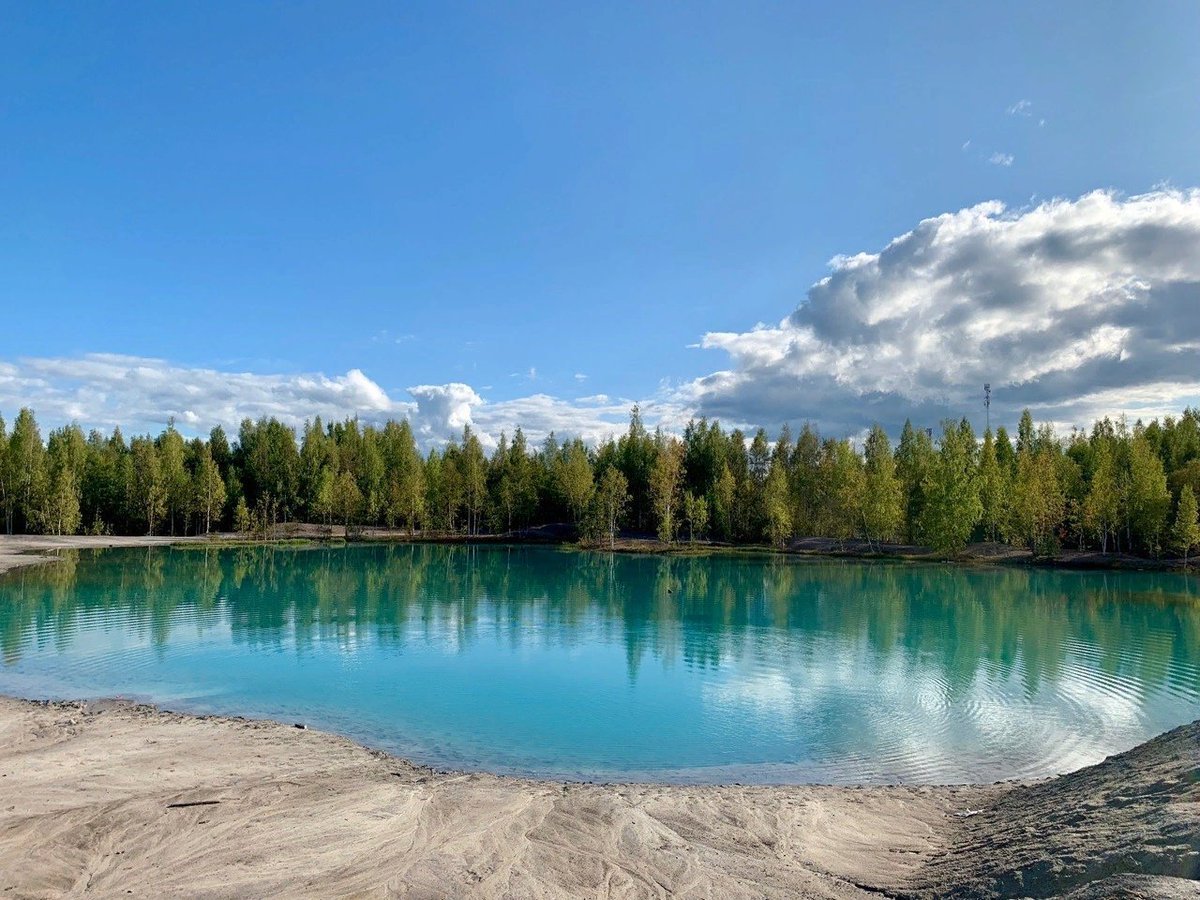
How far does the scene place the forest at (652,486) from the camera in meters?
Answer: 72.4

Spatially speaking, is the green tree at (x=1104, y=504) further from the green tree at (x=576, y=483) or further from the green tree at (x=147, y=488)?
the green tree at (x=147, y=488)

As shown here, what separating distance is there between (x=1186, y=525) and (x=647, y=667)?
190 ft

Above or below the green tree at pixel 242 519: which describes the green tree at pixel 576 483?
above

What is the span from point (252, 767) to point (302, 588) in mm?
33944

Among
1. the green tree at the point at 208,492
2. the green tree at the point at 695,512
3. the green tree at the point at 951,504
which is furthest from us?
the green tree at the point at 208,492

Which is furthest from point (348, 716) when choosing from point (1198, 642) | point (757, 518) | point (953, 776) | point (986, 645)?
point (757, 518)

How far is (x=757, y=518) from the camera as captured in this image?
291ft

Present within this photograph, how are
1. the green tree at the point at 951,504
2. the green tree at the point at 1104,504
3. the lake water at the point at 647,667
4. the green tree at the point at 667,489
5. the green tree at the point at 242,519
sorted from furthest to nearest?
the green tree at the point at 242,519, the green tree at the point at 667,489, the green tree at the point at 951,504, the green tree at the point at 1104,504, the lake water at the point at 647,667

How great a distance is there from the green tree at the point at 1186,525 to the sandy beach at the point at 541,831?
60624 mm

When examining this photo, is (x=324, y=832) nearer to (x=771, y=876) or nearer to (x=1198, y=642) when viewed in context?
(x=771, y=876)

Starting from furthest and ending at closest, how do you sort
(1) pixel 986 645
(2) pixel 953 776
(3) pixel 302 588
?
(3) pixel 302 588, (1) pixel 986 645, (2) pixel 953 776

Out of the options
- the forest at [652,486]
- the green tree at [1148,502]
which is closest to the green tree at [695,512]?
the forest at [652,486]

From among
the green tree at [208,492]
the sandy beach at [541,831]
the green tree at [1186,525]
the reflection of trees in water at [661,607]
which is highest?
the green tree at [208,492]

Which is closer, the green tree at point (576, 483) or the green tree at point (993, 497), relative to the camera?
the green tree at point (993, 497)
